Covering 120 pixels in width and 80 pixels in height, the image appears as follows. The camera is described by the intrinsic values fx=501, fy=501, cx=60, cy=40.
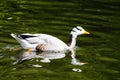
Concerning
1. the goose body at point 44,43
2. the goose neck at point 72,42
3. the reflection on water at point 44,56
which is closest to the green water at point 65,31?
the reflection on water at point 44,56

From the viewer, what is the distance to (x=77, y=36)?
22.4 meters

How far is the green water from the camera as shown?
1605cm

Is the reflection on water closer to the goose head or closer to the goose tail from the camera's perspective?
the goose tail

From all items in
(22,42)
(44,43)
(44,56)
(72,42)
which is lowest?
(44,56)

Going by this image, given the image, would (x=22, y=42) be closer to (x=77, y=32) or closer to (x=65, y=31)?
(x=77, y=32)

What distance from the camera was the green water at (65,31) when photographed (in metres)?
16.0

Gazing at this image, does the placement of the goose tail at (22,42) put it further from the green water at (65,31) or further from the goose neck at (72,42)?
the goose neck at (72,42)

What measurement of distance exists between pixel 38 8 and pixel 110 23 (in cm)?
450

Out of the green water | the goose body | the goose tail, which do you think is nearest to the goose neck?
the green water

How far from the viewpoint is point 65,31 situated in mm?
22094

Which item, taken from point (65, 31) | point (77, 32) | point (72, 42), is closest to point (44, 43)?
point (72, 42)

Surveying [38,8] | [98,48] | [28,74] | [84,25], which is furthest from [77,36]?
[28,74]

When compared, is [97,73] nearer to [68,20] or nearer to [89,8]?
[68,20]

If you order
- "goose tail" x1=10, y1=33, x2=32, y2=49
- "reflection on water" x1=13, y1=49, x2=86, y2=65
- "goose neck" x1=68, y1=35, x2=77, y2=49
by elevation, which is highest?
"goose tail" x1=10, y1=33, x2=32, y2=49
